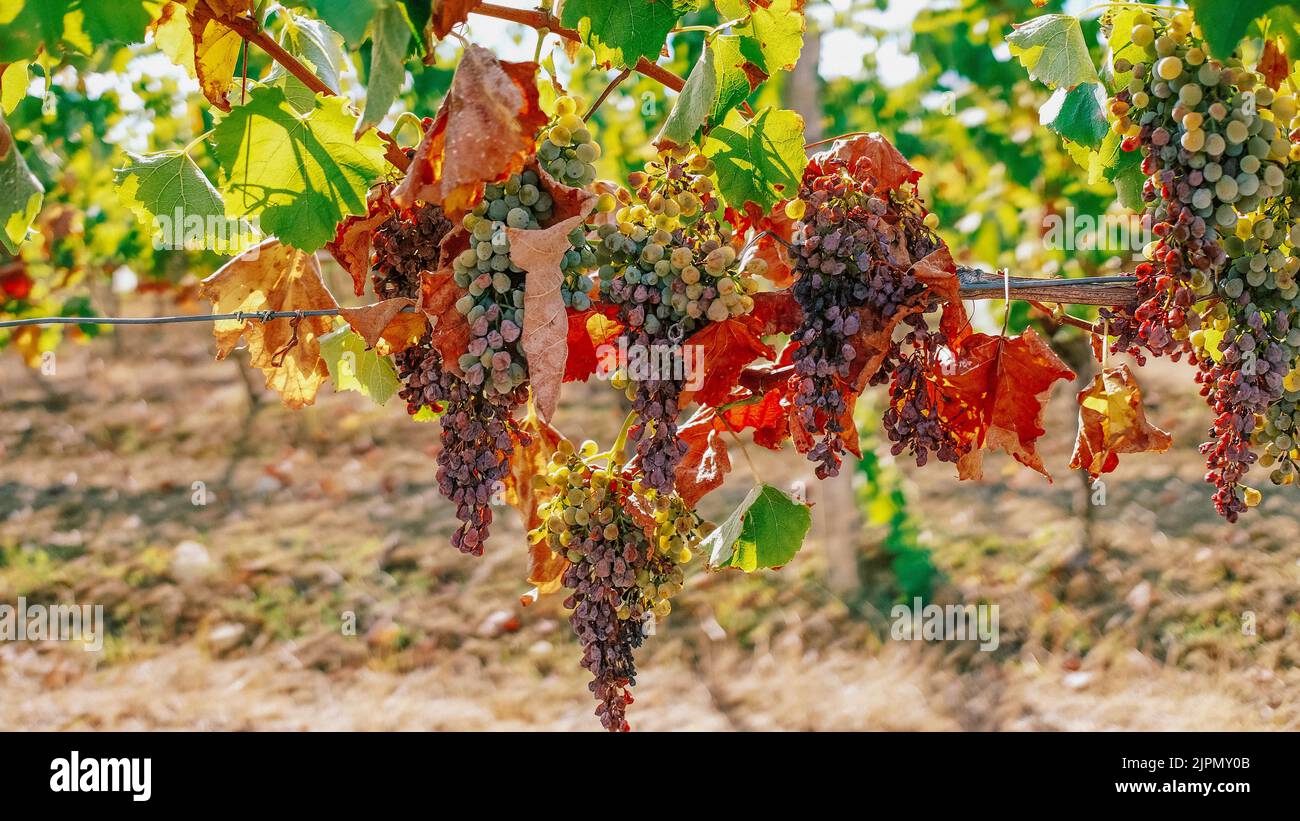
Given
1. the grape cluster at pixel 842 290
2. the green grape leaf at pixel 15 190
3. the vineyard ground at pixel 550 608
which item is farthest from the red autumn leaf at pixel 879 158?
the vineyard ground at pixel 550 608

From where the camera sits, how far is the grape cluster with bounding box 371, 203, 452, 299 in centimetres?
130

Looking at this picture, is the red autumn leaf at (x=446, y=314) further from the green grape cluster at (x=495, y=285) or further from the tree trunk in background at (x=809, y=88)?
the tree trunk in background at (x=809, y=88)

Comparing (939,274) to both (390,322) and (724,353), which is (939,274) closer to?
(724,353)

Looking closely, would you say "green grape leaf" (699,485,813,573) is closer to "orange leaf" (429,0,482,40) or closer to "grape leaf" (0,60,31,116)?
"orange leaf" (429,0,482,40)

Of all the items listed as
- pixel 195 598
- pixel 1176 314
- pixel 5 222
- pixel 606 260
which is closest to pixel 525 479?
pixel 606 260

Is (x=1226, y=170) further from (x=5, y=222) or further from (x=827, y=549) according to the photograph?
(x=827, y=549)

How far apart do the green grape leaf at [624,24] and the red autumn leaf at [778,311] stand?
328 mm

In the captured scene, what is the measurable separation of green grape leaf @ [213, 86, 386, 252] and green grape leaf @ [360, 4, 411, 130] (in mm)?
237

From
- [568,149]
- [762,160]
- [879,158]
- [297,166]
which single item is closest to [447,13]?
[568,149]

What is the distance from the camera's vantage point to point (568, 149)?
1.21m

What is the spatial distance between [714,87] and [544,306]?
16.3 inches

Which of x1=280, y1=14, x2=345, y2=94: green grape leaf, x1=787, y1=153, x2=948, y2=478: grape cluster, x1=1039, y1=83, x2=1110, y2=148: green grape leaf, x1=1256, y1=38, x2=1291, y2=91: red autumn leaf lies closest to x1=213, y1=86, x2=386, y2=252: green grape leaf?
x1=280, y1=14, x2=345, y2=94: green grape leaf

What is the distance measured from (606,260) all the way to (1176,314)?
650 mm

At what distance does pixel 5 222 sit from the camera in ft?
4.68
